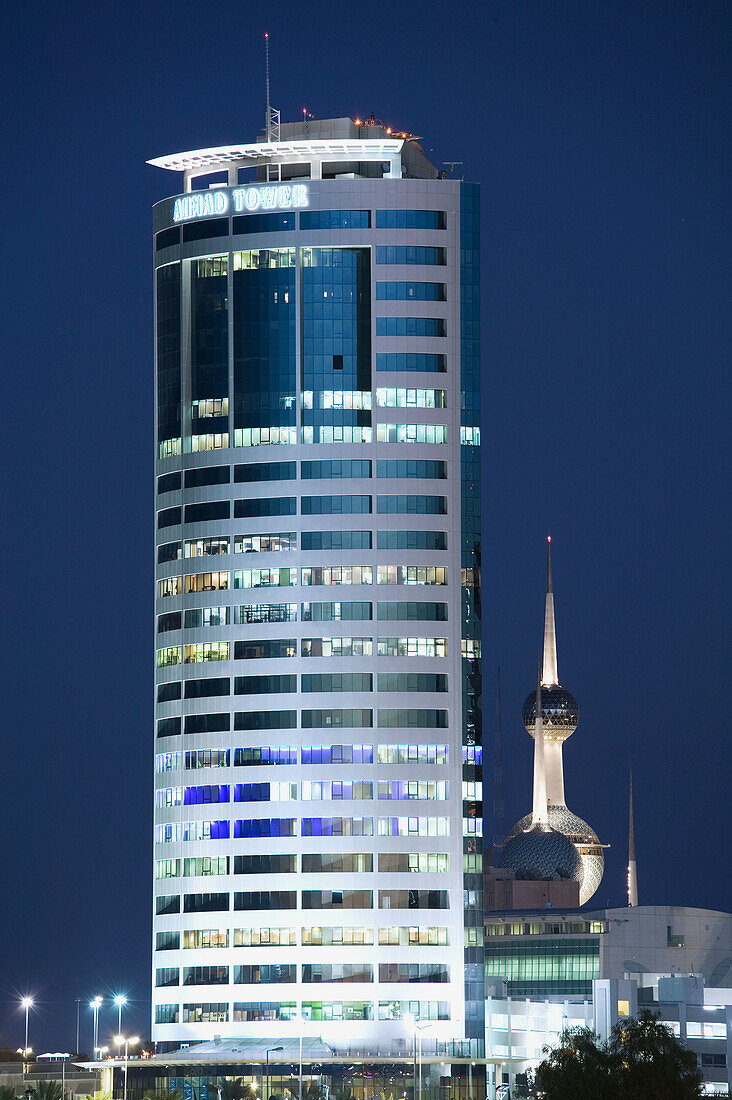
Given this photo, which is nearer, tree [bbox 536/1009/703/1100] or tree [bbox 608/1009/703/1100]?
tree [bbox 608/1009/703/1100]

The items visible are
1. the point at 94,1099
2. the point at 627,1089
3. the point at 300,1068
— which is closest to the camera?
the point at 627,1089

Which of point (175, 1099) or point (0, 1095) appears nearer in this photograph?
point (0, 1095)

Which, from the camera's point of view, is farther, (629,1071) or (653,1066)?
(629,1071)

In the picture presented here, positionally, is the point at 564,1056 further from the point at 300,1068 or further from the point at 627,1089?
the point at 300,1068

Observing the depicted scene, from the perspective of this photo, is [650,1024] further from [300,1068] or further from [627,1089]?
[300,1068]

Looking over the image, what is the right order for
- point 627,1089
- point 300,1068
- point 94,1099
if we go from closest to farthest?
1. point 627,1089
2. point 94,1099
3. point 300,1068

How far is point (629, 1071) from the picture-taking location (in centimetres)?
15288

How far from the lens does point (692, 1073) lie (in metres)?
155

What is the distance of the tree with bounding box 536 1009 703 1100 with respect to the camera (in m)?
150

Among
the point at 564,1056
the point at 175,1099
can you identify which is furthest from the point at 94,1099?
the point at 564,1056

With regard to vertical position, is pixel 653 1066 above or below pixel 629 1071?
above

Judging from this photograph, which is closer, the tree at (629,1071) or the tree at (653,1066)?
the tree at (653,1066)

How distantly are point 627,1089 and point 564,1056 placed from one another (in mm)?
7465

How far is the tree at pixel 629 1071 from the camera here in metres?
150
